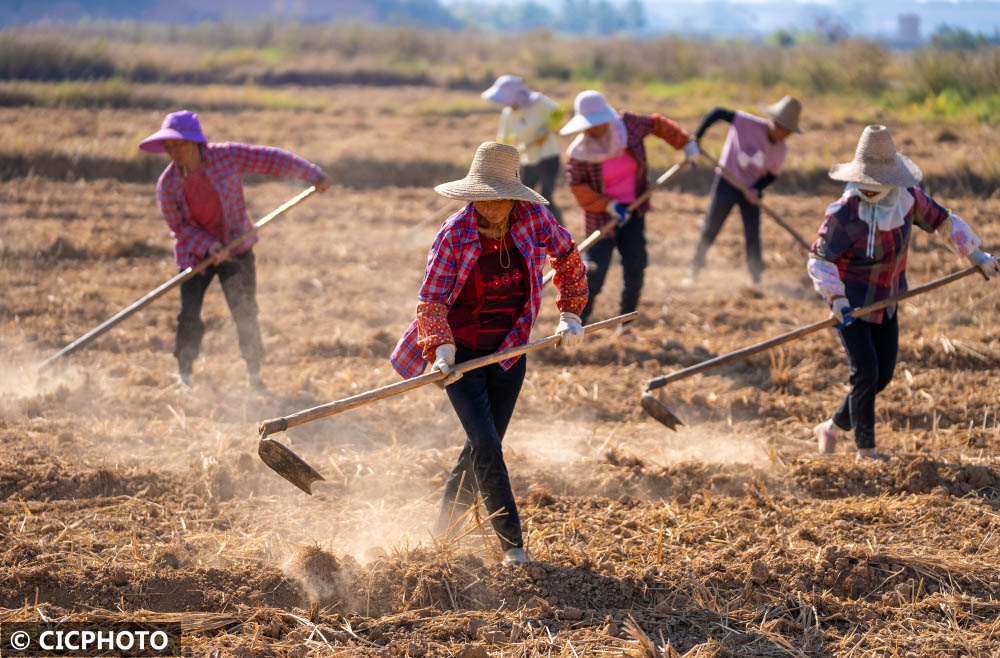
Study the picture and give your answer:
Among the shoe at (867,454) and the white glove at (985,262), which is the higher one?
the white glove at (985,262)

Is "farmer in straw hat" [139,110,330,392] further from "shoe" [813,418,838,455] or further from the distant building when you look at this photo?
the distant building

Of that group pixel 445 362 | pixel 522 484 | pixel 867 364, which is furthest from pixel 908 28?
pixel 445 362

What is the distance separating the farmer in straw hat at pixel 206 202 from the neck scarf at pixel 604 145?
1.71m

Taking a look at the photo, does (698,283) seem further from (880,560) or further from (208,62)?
(208,62)

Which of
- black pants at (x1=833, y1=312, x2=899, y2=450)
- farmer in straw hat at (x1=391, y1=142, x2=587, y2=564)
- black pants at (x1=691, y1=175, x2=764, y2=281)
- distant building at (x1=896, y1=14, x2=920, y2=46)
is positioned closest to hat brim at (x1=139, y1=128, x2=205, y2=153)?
farmer in straw hat at (x1=391, y1=142, x2=587, y2=564)

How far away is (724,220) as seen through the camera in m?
8.06

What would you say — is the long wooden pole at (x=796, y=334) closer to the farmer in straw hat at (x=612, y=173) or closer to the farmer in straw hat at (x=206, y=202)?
the farmer in straw hat at (x=612, y=173)

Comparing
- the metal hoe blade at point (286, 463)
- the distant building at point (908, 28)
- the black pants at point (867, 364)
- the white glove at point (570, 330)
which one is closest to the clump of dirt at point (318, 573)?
the metal hoe blade at point (286, 463)

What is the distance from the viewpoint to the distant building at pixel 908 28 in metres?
112

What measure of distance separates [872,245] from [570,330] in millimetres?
1746

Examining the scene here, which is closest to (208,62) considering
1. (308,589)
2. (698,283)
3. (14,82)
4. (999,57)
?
(14,82)

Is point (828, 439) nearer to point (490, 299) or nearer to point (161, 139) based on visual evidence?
point (490, 299)

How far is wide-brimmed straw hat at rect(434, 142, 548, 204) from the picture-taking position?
356cm

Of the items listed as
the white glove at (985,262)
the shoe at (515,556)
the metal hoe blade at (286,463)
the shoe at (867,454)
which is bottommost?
the shoe at (867,454)
